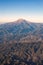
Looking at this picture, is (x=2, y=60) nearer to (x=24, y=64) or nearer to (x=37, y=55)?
(x=24, y=64)

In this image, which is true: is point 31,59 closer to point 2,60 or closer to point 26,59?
point 26,59

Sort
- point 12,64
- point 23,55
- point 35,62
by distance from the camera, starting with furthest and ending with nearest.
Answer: point 23,55 < point 35,62 < point 12,64

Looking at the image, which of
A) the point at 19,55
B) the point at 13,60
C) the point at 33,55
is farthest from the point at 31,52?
the point at 13,60

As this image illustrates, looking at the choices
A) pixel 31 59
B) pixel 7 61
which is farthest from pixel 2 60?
pixel 31 59

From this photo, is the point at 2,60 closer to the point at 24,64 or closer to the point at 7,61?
the point at 7,61

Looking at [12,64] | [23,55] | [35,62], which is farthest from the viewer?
[23,55]

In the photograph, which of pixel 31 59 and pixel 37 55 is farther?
pixel 37 55

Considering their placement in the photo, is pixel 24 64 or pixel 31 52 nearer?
pixel 24 64
